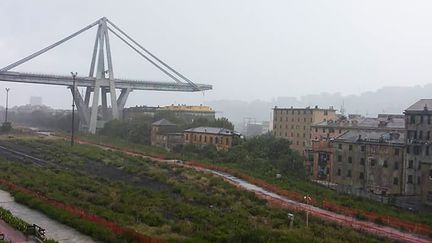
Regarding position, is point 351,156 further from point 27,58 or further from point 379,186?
point 27,58

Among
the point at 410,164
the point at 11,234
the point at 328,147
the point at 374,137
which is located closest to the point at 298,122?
the point at 328,147

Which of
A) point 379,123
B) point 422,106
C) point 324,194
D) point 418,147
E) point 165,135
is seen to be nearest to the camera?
point 324,194

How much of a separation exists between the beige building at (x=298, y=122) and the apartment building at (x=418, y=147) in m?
26.4

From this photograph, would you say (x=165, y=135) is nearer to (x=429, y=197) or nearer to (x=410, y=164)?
(x=410, y=164)

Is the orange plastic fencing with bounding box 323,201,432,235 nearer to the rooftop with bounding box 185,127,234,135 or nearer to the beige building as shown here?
the rooftop with bounding box 185,127,234,135

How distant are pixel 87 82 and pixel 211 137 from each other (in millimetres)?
31331

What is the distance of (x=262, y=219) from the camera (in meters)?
21.2

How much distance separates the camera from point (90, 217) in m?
19.1

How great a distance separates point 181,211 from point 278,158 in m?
20.0

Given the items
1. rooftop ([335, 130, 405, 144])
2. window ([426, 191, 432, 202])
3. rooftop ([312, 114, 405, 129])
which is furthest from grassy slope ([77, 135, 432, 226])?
rooftop ([312, 114, 405, 129])

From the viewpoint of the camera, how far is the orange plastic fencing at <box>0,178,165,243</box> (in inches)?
623

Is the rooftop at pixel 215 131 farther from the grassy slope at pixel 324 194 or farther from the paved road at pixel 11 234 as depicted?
the paved road at pixel 11 234

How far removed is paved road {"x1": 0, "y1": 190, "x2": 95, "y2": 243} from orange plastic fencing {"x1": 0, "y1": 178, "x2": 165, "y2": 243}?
81 centimetres

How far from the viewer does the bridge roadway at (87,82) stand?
66.2 m
